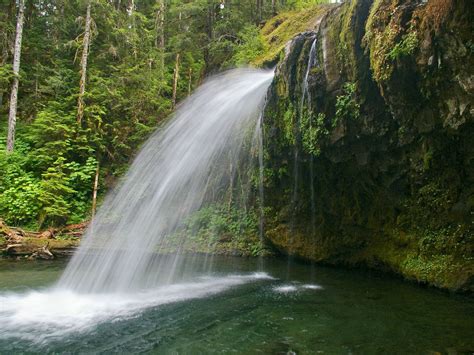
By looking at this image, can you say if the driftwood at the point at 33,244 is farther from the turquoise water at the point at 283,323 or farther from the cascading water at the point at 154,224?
the turquoise water at the point at 283,323

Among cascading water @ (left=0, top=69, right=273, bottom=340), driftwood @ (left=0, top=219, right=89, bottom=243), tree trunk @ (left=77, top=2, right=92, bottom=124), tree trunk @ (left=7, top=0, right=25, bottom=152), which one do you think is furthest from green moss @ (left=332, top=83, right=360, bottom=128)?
tree trunk @ (left=7, top=0, right=25, bottom=152)

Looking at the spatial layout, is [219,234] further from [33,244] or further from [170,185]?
[33,244]

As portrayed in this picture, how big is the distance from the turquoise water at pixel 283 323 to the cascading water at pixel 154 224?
0.32 metres

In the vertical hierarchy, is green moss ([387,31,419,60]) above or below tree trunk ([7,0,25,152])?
below

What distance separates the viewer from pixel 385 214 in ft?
30.4

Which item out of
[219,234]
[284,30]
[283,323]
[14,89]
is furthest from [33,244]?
[284,30]

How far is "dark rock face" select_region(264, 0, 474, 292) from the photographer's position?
19.7ft

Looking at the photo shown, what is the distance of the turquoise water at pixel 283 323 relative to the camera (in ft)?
15.1

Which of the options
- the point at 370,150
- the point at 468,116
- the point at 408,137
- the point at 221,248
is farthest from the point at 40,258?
the point at 468,116

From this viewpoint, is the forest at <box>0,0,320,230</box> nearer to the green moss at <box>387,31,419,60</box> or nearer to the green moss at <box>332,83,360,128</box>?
the green moss at <box>332,83,360,128</box>

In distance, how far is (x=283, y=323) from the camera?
553 cm

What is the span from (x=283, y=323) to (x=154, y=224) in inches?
273

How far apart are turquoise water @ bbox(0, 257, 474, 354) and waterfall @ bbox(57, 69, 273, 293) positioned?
2099 mm

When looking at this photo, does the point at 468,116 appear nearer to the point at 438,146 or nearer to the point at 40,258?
the point at 438,146
